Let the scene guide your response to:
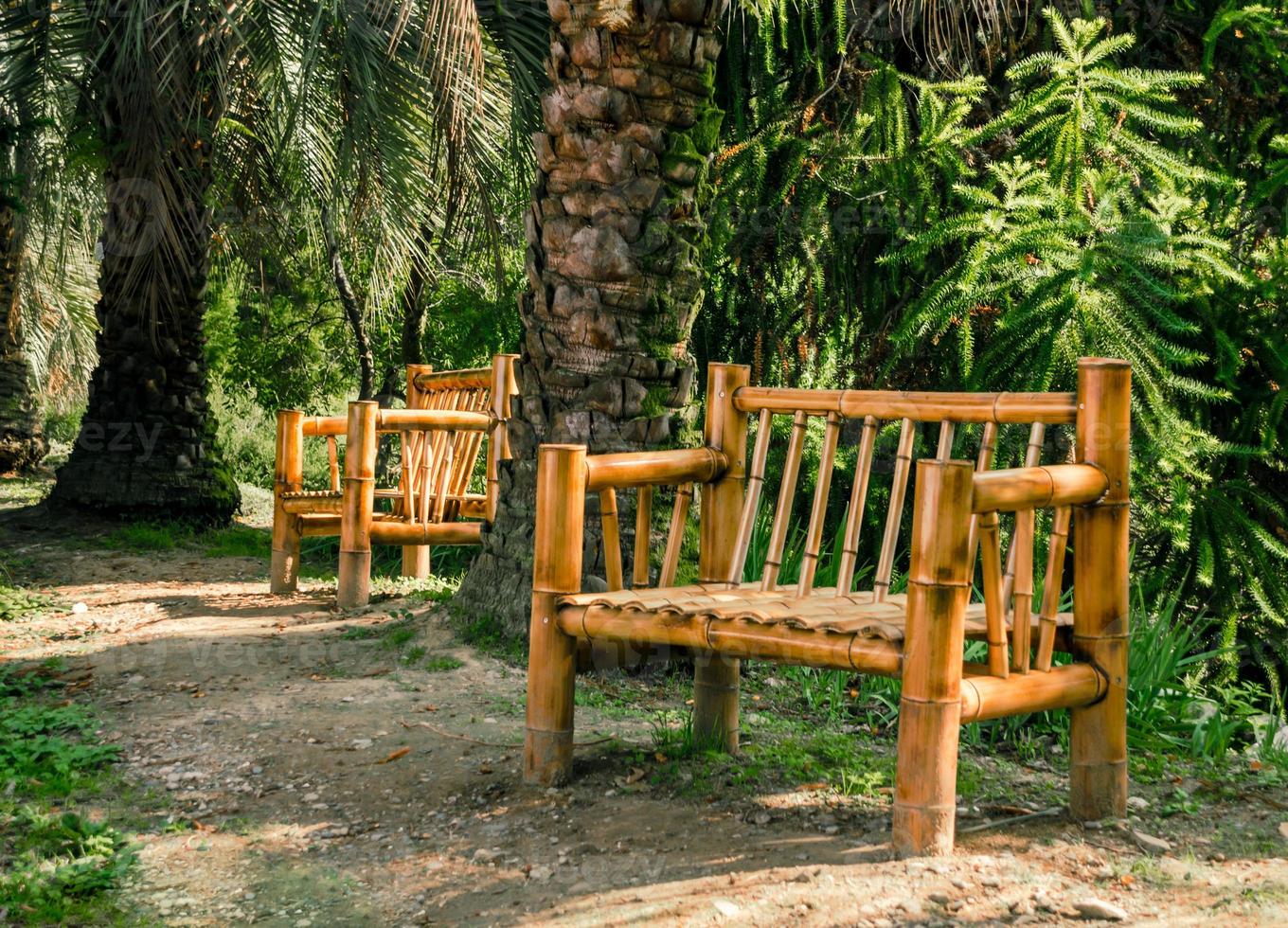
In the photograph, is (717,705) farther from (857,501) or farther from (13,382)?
(13,382)

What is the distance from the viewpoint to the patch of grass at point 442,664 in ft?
15.1

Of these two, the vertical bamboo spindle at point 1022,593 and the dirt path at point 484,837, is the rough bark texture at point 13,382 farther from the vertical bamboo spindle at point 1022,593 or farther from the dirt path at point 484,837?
the vertical bamboo spindle at point 1022,593

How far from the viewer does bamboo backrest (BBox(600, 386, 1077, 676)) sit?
9.57 feet

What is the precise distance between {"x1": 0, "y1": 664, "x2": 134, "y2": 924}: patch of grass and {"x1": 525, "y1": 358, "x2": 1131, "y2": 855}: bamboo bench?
3.42 ft

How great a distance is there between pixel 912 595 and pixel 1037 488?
41 cm

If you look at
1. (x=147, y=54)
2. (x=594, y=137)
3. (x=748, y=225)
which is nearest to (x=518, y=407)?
(x=594, y=137)

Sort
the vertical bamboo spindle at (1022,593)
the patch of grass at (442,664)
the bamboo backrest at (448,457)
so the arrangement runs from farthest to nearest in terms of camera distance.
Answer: the bamboo backrest at (448,457)
the patch of grass at (442,664)
the vertical bamboo spindle at (1022,593)

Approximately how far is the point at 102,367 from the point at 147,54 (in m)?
2.26

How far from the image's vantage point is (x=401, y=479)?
6355 mm

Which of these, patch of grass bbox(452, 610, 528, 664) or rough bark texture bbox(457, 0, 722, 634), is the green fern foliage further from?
patch of grass bbox(452, 610, 528, 664)

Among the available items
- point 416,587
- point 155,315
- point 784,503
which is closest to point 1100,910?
point 784,503

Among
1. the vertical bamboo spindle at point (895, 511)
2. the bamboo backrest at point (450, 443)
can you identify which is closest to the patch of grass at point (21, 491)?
the bamboo backrest at point (450, 443)

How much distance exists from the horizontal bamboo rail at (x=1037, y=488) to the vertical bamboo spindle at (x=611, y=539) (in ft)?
3.59

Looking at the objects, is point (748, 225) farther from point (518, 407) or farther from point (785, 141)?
point (518, 407)
